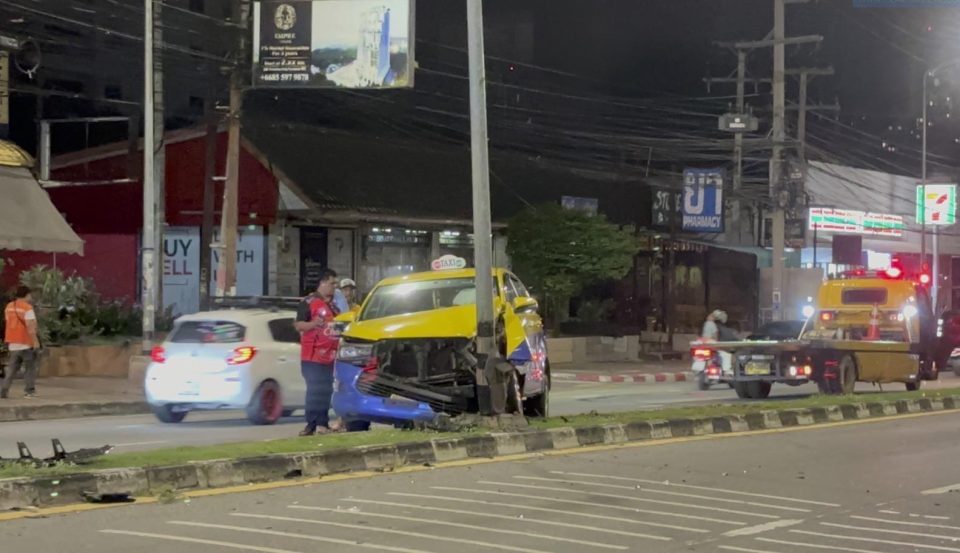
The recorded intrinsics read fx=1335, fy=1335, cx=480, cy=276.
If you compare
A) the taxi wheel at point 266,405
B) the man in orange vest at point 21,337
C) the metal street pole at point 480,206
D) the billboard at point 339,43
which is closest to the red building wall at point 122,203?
the billboard at point 339,43

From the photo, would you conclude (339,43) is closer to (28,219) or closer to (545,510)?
(28,219)

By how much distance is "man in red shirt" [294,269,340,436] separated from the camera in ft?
47.2

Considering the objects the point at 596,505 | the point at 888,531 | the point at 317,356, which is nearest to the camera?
the point at 888,531

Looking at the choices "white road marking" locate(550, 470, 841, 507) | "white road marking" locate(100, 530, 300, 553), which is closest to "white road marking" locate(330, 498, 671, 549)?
"white road marking" locate(100, 530, 300, 553)

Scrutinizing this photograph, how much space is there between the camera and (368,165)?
116 feet

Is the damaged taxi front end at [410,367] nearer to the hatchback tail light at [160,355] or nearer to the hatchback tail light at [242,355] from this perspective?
the hatchback tail light at [242,355]

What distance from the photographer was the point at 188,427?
17406 mm

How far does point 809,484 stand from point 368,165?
24725 millimetres

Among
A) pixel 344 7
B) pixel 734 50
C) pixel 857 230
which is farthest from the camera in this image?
pixel 857 230

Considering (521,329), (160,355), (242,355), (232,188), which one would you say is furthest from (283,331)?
(232,188)

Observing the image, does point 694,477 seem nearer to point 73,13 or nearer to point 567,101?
point 73,13

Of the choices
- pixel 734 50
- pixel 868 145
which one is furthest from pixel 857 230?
pixel 734 50

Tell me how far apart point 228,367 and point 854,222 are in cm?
4072

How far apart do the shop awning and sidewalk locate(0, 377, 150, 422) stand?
3.26 metres
